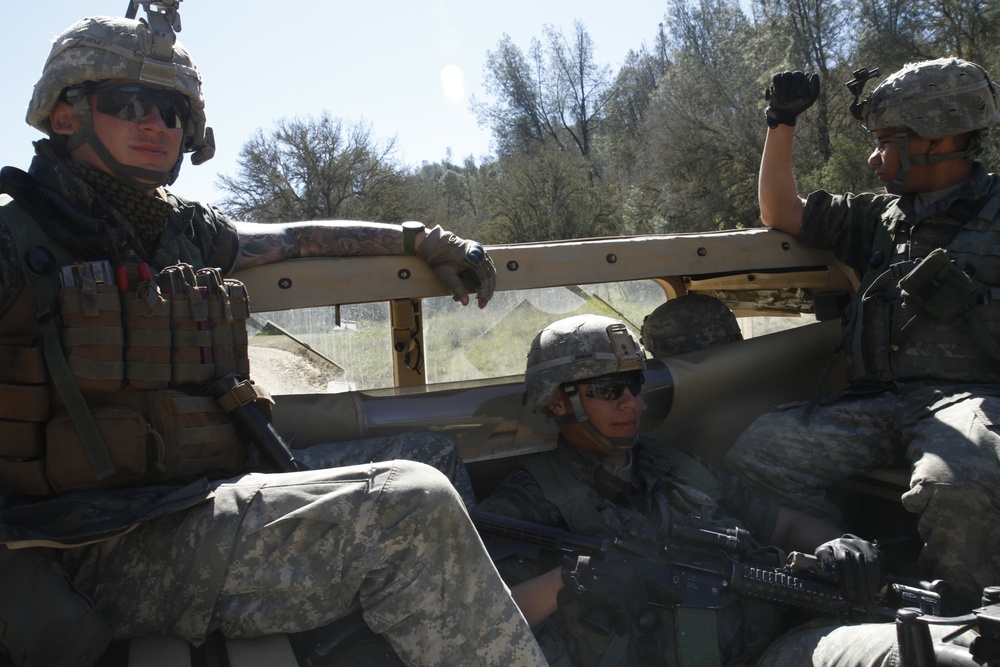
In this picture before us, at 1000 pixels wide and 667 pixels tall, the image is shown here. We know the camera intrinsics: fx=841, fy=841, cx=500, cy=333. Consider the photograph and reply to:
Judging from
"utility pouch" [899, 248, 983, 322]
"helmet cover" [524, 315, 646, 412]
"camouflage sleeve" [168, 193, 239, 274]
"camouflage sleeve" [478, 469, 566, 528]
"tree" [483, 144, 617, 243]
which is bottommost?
"camouflage sleeve" [478, 469, 566, 528]

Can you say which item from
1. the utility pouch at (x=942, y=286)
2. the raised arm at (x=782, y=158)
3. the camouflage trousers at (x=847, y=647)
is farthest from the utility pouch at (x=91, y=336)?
the utility pouch at (x=942, y=286)

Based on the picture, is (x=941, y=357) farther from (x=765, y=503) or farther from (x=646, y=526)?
(x=646, y=526)

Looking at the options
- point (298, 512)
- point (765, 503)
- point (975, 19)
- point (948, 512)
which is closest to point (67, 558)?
point (298, 512)

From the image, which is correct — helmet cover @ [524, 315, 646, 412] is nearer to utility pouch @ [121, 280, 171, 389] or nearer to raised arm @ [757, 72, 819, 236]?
raised arm @ [757, 72, 819, 236]

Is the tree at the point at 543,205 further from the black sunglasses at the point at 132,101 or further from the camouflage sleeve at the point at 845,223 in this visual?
the black sunglasses at the point at 132,101

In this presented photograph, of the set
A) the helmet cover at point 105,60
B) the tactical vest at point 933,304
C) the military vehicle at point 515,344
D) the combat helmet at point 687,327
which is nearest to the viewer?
the helmet cover at point 105,60

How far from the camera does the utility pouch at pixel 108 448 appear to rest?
1.96 m

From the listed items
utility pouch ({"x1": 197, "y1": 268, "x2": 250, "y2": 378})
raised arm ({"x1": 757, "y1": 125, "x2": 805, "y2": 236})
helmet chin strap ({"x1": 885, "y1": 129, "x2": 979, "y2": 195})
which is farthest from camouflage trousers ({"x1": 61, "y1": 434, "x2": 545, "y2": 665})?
helmet chin strap ({"x1": 885, "y1": 129, "x2": 979, "y2": 195})

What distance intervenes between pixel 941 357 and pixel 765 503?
90 cm

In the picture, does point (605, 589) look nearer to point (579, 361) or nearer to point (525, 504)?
point (525, 504)

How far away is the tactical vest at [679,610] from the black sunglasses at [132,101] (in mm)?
1617

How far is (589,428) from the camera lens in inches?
114

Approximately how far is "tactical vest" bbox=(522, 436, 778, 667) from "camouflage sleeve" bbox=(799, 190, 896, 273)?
118cm

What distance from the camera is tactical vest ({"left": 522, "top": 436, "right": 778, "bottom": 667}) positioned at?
8.09 ft
